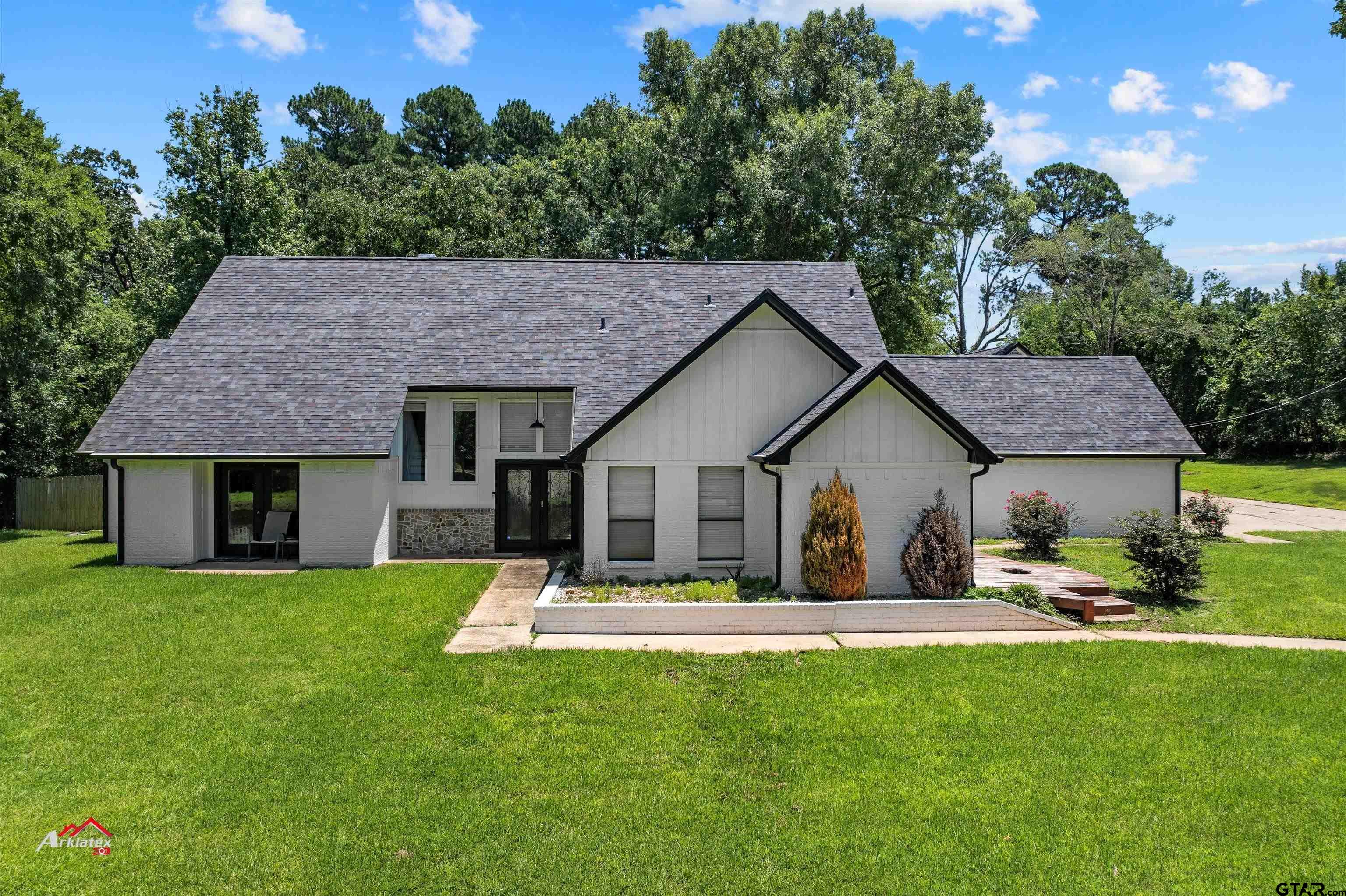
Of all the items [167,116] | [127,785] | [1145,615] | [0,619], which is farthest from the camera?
[167,116]

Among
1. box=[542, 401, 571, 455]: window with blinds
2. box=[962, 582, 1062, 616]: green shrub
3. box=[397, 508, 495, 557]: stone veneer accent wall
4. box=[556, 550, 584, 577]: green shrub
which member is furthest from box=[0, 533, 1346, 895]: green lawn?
box=[542, 401, 571, 455]: window with blinds

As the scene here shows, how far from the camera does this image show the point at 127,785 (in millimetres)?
6301

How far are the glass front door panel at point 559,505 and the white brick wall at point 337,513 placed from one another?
3614 mm

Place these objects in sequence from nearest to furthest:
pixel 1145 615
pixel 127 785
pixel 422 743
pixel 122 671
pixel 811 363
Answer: pixel 127 785
pixel 422 743
pixel 122 671
pixel 1145 615
pixel 811 363

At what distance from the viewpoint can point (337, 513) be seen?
16.4 m

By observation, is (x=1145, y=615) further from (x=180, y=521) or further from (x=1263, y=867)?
(x=180, y=521)

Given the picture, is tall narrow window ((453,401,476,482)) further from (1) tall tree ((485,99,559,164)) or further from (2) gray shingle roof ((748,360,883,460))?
(1) tall tree ((485,99,559,164))

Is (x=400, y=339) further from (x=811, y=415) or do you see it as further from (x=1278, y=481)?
(x=1278, y=481)

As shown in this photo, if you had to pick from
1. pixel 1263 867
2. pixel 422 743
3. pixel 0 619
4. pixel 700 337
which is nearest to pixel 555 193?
pixel 700 337

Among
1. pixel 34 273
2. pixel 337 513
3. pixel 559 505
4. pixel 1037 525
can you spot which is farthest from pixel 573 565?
pixel 34 273

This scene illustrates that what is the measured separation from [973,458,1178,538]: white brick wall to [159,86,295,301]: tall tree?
81.9 ft

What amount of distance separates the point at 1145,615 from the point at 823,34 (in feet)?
109

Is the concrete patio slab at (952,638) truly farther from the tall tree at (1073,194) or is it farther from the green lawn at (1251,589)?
the tall tree at (1073,194)

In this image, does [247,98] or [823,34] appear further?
[823,34]
